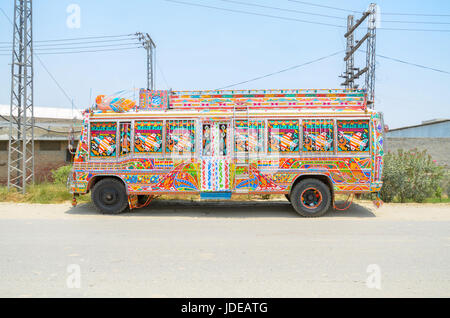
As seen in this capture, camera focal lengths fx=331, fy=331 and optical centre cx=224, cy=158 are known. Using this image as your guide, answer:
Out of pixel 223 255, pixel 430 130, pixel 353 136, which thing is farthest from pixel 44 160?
pixel 430 130

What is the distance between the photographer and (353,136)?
8234mm

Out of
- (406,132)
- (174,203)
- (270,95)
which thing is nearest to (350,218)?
(270,95)

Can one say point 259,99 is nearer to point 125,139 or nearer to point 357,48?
point 125,139

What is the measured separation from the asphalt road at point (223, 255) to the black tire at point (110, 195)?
34cm

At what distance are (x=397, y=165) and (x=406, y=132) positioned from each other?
19699 mm

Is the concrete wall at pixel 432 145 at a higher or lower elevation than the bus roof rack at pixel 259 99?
lower

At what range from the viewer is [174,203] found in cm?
1049

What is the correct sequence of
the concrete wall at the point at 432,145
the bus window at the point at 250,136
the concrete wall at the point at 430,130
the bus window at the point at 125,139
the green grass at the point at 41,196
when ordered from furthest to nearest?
1. the concrete wall at the point at 430,130
2. the concrete wall at the point at 432,145
3. the green grass at the point at 41,196
4. the bus window at the point at 125,139
5. the bus window at the point at 250,136

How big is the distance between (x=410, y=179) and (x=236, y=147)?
6549mm

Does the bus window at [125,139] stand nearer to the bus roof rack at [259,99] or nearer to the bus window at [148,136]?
the bus window at [148,136]

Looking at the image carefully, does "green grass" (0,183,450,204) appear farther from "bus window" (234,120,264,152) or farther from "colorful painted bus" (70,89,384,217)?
"bus window" (234,120,264,152)

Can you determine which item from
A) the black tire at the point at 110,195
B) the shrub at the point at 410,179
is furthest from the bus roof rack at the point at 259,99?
the shrub at the point at 410,179

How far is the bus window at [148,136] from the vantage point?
8.41 meters

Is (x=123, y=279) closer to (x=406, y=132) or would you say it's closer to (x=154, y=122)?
(x=154, y=122)
